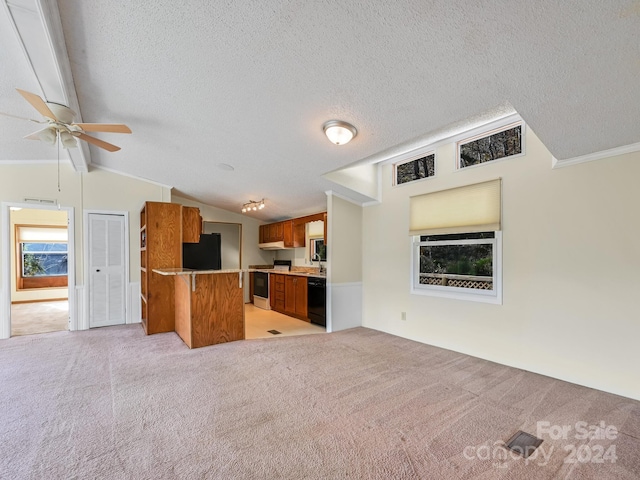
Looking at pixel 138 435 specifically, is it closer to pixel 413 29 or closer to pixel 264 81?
pixel 264 81

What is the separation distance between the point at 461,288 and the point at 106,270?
5755mm

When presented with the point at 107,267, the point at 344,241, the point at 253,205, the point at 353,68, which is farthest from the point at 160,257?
the point at 353,68

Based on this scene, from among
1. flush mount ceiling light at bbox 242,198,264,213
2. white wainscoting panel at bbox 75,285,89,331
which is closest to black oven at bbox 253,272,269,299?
flush mount ceiling light at bbox 242,198,264,213

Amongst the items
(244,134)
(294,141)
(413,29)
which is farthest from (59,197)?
(413,29)

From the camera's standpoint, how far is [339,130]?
2.88 metres

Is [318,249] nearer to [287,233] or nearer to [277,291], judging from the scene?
[287,233]

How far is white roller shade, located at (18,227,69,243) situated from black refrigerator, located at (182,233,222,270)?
17.6 feet

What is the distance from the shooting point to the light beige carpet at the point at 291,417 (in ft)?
5.70

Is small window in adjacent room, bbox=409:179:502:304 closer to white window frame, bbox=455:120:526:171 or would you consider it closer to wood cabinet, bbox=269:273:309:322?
white window frame, bbox=455:120:526:171

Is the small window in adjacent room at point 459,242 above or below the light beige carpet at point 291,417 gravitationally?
above

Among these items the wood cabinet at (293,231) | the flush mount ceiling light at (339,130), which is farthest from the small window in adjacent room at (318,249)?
the flush mount ceiling light at (339,130)

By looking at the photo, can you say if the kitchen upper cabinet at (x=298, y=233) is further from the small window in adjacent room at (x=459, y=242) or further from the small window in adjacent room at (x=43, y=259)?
the small window in adjacent room at (x=43, y=259)

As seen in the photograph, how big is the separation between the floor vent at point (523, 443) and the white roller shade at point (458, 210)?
6.90 ft

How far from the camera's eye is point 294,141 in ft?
11.1
